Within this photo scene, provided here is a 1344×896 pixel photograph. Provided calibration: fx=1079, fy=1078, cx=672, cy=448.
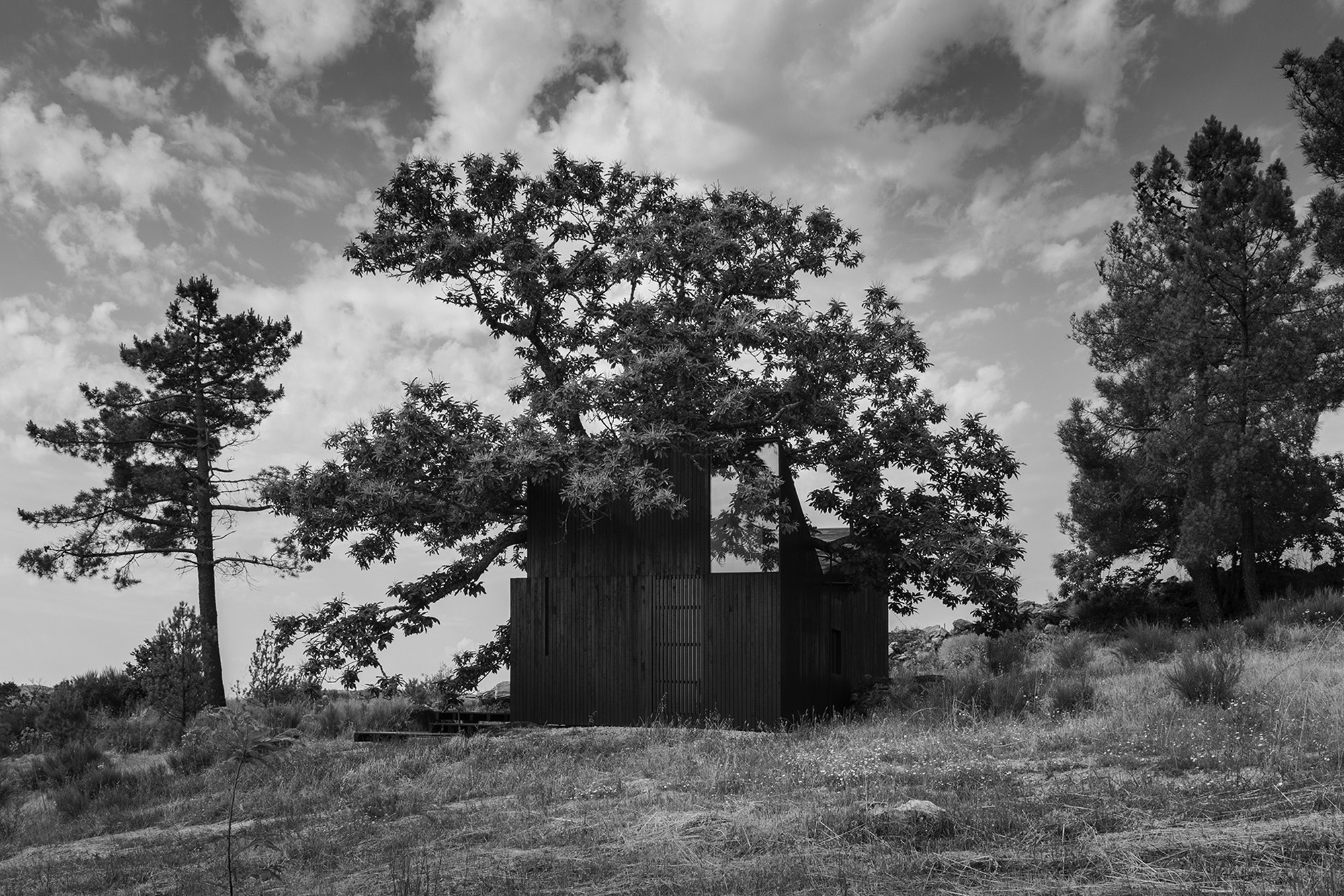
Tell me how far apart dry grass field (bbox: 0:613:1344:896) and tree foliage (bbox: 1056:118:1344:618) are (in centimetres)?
757

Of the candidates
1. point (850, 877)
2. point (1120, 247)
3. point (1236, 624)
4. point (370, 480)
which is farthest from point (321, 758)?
point (1120, 247)

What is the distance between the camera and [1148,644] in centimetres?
2155

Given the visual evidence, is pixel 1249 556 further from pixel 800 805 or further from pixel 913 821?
pixel 913 821

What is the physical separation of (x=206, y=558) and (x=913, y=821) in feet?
76.2

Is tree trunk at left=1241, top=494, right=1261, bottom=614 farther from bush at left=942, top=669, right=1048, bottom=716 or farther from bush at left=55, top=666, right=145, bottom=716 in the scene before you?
A: bush at left=55, top=666, right=145, bottom=716

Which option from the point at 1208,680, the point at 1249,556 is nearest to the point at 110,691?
the point at 1208,680

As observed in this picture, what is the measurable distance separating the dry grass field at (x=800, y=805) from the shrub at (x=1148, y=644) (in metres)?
2.17

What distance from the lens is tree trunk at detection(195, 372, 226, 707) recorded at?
2659cm

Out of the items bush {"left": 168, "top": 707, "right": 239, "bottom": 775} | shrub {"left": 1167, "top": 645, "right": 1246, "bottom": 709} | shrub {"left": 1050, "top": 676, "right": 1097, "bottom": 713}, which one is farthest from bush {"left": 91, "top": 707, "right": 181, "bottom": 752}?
shrub {"left": 1167, "top": 645, "right": 1246, "bottom": 709}

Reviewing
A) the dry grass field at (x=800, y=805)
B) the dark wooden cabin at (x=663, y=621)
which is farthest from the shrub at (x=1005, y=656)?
the dark wooden cabin at (x=663, y=621)

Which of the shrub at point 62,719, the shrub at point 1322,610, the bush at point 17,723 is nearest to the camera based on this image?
the shrub at point 1322,610

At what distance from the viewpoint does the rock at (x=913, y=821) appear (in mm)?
8383

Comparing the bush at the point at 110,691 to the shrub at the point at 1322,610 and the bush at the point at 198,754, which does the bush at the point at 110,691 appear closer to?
the bush at the point at 198,754

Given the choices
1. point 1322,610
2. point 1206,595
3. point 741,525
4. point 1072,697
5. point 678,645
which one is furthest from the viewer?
point 1206,595
